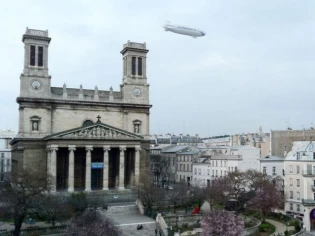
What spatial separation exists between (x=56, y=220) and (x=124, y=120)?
30559mm

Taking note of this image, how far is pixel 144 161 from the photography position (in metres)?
67.8

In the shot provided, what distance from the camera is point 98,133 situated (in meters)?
59.9

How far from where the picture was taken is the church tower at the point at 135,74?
69562 millimetres

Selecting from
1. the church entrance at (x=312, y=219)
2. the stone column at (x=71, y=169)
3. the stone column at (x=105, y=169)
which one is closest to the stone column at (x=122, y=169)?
the stone column at (x=105, y=169)

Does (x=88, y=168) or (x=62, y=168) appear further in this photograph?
(x=62, y=168)

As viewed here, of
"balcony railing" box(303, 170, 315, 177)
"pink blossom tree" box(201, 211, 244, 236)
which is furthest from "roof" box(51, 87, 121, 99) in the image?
"pink blossom tree" box(201, 211, 244, 236)

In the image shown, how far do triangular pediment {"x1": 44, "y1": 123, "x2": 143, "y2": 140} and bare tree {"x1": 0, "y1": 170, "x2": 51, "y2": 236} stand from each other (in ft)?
58.5

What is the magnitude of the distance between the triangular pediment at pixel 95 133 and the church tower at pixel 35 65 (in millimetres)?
8272

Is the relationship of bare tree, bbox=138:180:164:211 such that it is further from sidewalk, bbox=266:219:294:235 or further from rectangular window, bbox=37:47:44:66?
rectangular window, bbox=37:47:44:66

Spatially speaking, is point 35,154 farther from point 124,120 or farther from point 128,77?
point 128,77

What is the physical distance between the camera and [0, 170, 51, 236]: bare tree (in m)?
35.4

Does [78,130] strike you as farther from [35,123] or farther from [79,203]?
[79,203]

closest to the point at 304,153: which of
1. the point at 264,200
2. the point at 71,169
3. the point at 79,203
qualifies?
the point at 264,200

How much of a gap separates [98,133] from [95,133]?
471 mm
